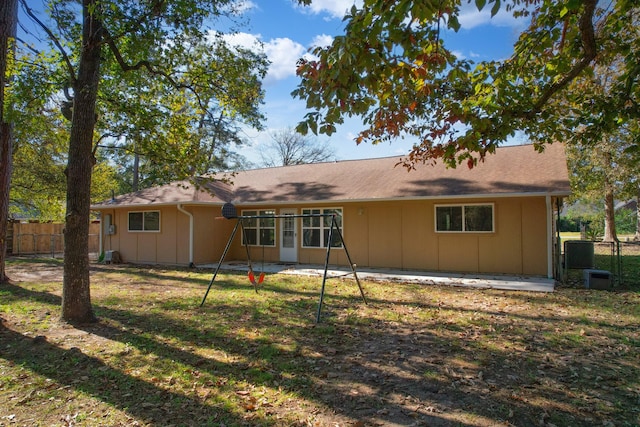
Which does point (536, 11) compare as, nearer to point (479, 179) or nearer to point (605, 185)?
point (479, 179)

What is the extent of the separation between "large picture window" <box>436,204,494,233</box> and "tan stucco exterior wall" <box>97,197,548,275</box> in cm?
14

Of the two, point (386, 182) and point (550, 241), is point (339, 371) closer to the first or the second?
point (550, 241)

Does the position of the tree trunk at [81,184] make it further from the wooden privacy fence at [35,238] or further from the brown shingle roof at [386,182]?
the wooden privacy fence at [35,238]

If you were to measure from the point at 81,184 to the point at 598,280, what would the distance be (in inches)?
417

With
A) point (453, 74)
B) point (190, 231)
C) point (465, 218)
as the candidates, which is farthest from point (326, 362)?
point (190, 231)

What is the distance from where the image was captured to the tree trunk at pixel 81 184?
5918mm

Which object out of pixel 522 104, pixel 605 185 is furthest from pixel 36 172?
pixel 605 185

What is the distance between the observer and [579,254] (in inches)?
448

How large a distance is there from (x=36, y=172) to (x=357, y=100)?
19.4 metres

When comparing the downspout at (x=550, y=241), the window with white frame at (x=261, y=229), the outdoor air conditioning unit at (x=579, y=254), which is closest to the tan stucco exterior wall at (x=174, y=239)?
the window with white frame at (x=261, y=229)

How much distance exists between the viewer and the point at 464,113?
17.6 ft

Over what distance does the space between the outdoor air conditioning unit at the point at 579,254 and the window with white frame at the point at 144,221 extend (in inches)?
547

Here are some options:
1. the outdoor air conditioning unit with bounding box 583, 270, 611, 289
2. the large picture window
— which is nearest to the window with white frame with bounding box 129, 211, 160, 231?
the large picture window

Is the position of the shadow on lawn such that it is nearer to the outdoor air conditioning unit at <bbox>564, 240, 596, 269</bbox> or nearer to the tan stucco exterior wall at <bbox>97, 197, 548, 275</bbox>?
the tan stucco exterior wall at <bbox>97, 197, 548, 275</bbox>
